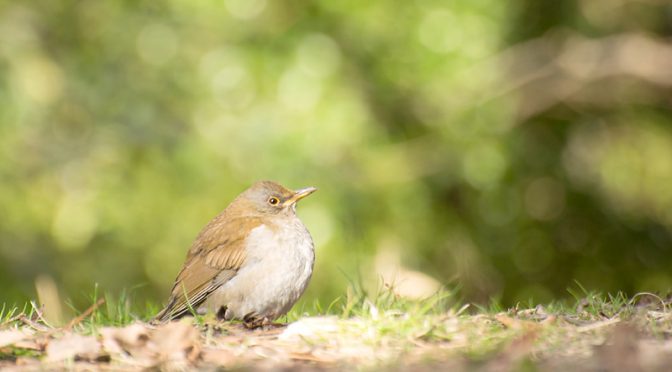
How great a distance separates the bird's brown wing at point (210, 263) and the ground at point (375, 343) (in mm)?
1319

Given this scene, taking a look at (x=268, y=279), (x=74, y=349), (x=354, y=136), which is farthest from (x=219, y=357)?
(x=354, y=136)

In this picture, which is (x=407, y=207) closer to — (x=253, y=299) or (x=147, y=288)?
(x=147, y=288)

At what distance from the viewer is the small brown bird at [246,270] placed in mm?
6574

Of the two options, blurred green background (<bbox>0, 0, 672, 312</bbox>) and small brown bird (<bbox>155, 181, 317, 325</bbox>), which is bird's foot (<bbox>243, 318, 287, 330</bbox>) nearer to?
small brown bird (<bbox>155, 181, 317, 325</bbox>)

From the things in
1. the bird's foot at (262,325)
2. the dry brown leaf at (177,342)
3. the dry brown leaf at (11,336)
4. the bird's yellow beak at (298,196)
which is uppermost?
the bird's yellow beak at (298,196)

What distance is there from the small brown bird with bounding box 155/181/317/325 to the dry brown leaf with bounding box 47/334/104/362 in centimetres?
157

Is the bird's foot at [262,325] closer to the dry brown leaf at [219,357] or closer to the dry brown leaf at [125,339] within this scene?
the dry brown leaf at [219,357]

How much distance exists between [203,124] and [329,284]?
2331 mm

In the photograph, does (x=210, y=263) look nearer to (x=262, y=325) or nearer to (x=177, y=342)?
(x=262, y=325)

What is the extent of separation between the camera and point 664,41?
48.2 feet

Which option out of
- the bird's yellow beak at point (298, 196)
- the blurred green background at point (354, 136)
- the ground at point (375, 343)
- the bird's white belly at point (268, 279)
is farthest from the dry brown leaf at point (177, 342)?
the blurred green background at point (354, 136)

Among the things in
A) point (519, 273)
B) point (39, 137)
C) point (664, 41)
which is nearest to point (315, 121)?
point (39, 137)

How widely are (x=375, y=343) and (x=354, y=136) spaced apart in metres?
7.35

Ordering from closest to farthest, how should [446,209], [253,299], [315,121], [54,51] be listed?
[253,299] → [315,121] → [54,51] → [446,209]
